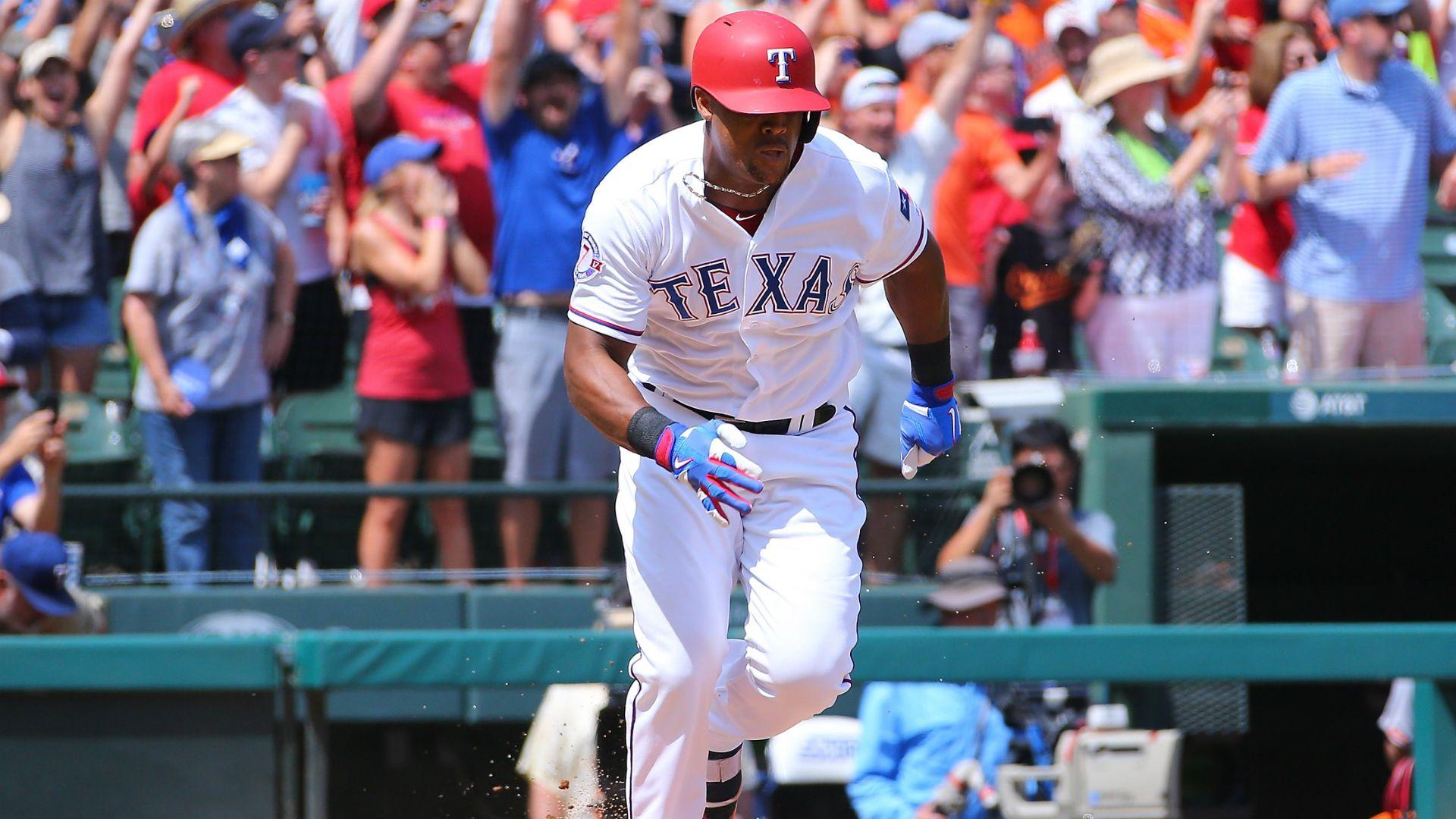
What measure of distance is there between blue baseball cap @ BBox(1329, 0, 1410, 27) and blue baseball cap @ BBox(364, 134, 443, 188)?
373 cm

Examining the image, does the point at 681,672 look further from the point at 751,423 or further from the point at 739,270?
the point at 739,270

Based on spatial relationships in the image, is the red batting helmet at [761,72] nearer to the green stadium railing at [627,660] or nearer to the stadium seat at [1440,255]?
the green stadium railing at [627,660]

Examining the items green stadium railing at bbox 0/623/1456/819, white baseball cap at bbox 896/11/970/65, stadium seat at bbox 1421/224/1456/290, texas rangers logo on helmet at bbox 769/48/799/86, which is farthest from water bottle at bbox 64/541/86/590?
stadium seat at bbox 1421/224/1456/290

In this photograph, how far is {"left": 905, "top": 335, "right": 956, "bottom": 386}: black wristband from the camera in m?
4.24

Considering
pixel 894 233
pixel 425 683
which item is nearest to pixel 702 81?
pixel 894 233

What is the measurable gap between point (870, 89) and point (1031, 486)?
1.84 m

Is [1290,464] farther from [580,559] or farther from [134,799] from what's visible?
[134,799]

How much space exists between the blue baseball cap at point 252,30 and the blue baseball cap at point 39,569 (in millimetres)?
2343

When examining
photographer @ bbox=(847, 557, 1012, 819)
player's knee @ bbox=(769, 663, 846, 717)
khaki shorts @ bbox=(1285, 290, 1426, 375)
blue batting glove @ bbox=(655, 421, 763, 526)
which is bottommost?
photographer @ bbox=(847, 557, 1012, 819)

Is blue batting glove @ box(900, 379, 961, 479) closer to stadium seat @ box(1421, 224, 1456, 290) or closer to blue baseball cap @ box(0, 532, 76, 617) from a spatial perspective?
blue baseball cap @ box(0, 532, 76, 617)

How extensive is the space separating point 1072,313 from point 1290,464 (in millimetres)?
1463

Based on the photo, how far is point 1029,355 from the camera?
696cm

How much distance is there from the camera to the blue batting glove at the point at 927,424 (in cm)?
421

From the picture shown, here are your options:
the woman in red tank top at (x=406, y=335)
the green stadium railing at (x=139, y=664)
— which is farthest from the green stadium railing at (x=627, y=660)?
the woman in red tank top at (x=406, y=335)
